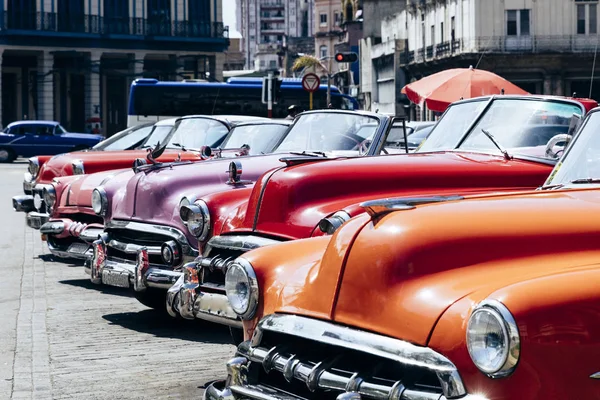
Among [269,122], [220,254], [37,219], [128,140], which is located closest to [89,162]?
[37,219]

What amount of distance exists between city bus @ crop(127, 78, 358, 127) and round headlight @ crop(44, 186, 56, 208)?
26787 millimetres

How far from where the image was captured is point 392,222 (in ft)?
13.4

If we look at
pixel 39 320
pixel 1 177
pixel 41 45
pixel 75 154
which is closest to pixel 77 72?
pixel 41 45

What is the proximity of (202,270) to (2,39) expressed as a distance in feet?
189

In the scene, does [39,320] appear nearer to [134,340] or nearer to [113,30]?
[134,340]

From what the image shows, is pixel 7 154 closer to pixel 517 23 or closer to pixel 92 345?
pixel 517 23

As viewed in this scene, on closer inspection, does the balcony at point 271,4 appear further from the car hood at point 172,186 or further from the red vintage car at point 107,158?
the car hood at point 172,186

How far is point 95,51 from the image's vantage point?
2517 inches

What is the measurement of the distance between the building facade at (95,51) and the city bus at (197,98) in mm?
23425

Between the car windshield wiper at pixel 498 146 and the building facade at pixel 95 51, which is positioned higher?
the building facade at pixel 95 51

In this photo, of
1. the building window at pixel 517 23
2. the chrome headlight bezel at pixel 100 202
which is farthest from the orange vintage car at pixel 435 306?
the building window at pixel 517 23

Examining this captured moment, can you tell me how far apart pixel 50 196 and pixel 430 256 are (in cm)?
829

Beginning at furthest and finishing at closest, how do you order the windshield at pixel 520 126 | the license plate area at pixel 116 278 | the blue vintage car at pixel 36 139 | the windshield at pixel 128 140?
the blue vintage car at pixel 36 139, the windshield at pixel 128 140, the license plate area at pixel 116 278, the windshield at pixel 520 126

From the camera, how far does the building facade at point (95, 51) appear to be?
62.5m
